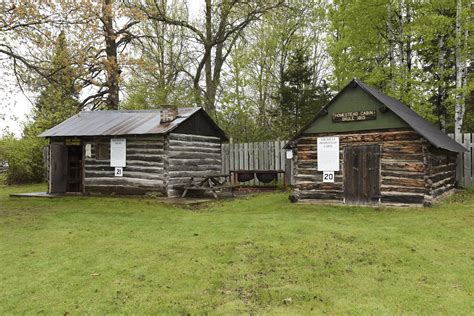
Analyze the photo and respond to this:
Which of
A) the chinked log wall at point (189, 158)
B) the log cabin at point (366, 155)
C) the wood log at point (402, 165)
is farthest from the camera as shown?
the chinked log wall at point (189, 158)

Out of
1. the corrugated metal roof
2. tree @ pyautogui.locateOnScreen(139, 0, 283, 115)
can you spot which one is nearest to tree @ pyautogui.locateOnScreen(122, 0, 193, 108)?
tree @ pyautogui.locateOnScreen(139, 0, 283, 115)

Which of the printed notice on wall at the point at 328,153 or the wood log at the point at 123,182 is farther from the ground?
the printed notice on wall at the point at 328,153

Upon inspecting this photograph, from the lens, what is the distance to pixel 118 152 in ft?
56.4

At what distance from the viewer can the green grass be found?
200 inches

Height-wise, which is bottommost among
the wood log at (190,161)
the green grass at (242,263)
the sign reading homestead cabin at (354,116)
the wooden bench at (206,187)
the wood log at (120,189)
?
the green grass at (242,263)

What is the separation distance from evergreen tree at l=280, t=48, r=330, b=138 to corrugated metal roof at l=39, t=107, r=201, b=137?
31.5 ft

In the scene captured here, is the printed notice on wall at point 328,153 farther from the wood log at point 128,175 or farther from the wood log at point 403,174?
the wood log at point 128,175

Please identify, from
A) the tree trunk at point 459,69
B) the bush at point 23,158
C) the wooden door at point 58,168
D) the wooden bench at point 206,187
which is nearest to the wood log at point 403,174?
the tree trunk at point 459,69

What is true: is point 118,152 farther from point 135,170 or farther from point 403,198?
point 403,198

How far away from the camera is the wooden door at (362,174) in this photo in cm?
1274

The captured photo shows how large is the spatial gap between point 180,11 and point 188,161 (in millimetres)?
17178

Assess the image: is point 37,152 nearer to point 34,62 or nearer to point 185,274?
point 34,62

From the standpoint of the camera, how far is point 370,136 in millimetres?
12828

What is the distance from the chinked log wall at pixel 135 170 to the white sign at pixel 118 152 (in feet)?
0.61
